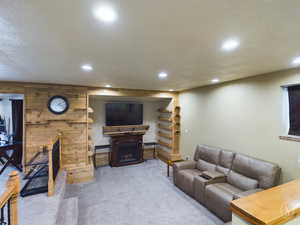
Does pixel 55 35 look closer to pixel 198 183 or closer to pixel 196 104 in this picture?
pixel 198 183

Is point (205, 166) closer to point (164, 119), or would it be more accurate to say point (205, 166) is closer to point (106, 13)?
point (164, 119)

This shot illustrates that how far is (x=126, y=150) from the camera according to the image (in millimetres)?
5770

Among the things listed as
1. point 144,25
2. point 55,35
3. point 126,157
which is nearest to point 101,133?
point 126,157

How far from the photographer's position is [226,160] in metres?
3.57

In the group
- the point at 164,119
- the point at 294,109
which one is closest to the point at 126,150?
the point at 164,119

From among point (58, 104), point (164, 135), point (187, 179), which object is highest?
point (58, 104)

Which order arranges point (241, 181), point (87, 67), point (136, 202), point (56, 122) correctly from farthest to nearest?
point (56, 122) < point (136, 202) < point (241, 181) < point (87, 67)

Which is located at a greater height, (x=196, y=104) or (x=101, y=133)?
(x=196, y=104)

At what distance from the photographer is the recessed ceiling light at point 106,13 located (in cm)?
110

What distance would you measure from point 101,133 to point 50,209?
3.38m

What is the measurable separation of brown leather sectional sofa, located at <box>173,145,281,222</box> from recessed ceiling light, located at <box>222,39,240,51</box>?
2.18 m

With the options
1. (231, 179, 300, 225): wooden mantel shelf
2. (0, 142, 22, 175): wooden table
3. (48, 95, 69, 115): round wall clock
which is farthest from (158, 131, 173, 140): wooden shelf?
(231, 179, 300, 225): wooden mantel shelf

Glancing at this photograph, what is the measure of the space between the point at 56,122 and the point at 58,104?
1.58 feet

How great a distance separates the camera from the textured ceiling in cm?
109
